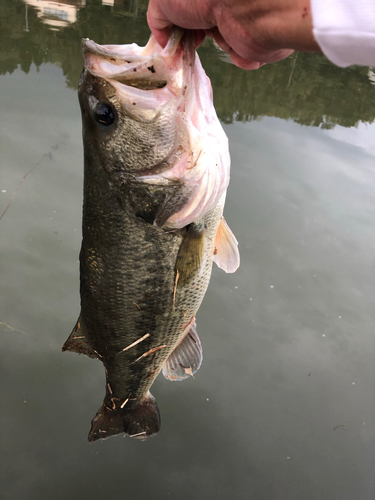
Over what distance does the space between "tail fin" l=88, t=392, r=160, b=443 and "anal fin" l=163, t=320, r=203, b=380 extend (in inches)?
6.9

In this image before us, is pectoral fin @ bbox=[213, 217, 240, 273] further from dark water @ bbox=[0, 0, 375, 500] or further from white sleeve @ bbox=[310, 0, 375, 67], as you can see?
dark water @ bbox=[0, 0, 375, 500]

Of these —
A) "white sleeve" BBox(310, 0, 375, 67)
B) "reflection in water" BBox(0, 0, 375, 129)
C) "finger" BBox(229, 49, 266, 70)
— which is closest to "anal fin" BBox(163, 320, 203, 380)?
"finger" BBox(229, 49, 266, 70)

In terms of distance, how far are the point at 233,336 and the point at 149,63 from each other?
→ 1.89 m

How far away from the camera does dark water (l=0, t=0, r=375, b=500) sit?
77.5 inches

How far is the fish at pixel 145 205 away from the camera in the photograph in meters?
1.09

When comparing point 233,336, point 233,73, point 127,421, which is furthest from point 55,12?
point 127,421

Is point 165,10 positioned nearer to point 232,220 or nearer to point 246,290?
point 246,290

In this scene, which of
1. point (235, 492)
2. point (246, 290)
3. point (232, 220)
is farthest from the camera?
point (232, 220)

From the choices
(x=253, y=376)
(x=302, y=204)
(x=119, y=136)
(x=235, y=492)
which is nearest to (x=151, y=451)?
(x=235, y=492)

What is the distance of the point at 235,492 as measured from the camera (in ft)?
6.36

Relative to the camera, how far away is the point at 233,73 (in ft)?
19.6

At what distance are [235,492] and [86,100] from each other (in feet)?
6.31

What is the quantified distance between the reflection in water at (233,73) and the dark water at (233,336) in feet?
1.62

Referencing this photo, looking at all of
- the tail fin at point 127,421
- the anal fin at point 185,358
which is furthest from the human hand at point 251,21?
the tail fin at point 127,421
